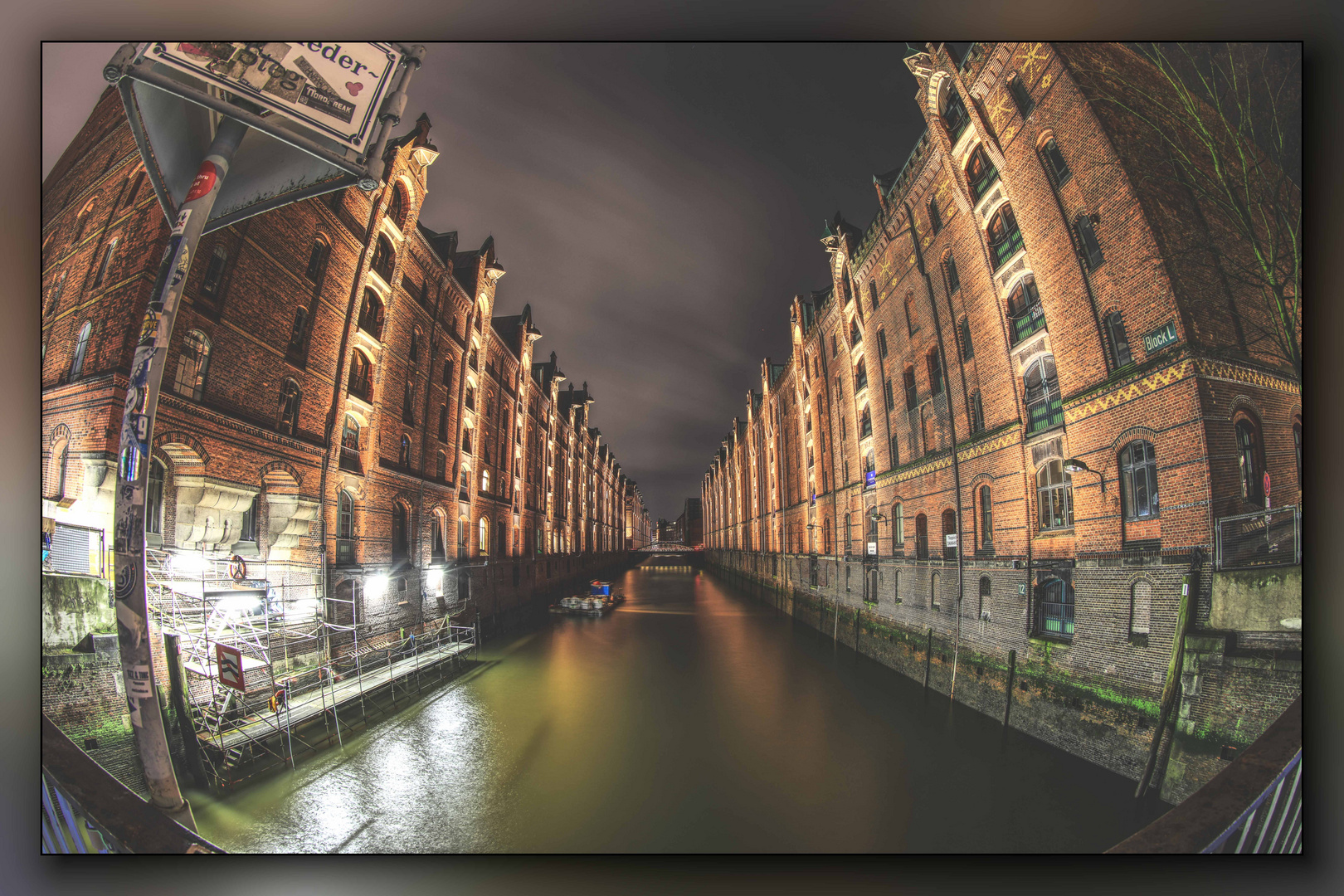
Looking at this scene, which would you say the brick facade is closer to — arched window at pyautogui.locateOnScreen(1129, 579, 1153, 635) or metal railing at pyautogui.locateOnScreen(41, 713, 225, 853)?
metal railing at pyautogui.locateOnScreen(41, 713, 225, 853)

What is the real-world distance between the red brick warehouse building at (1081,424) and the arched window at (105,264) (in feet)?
28.1

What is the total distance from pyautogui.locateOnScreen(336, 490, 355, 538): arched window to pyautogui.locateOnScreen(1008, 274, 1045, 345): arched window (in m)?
9.65

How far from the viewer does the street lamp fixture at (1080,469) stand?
5.61 metres

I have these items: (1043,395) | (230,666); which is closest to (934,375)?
(1043,395)

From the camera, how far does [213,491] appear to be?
477cm

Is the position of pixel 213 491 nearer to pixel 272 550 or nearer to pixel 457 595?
pixel 272 550

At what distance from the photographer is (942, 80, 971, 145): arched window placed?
6424mm

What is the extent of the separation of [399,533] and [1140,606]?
28.9 ft

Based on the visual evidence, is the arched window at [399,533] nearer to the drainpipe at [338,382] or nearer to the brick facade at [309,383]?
the brick facade at [309,383]

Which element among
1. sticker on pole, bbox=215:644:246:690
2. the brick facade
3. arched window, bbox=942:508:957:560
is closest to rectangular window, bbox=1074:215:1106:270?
arched window, bbox=942:508:957:560

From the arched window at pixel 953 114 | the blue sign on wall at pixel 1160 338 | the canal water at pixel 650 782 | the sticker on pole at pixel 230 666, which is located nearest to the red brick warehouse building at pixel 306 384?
the sticker on pole at pixel 230 666

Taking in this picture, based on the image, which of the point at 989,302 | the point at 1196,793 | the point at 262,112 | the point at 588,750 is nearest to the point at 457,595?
the point at 588,750

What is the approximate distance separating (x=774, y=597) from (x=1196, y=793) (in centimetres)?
1888

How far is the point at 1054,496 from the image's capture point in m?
6.51
